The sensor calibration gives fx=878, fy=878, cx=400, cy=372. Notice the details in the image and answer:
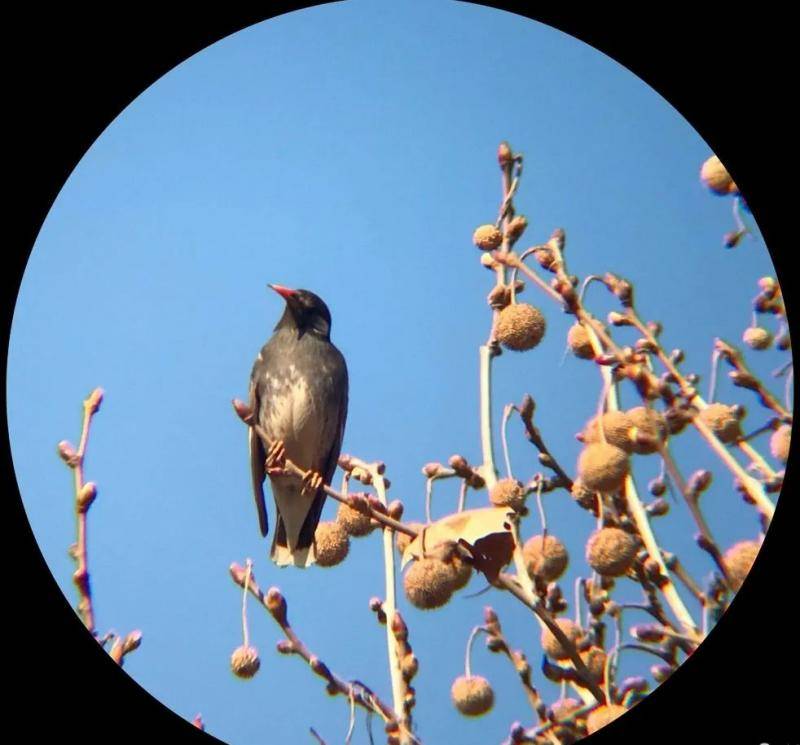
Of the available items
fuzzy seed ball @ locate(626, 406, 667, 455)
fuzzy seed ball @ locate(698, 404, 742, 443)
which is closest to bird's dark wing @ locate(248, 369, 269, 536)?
fuzzy seed ball @ locate(626, 406, 667, 455)

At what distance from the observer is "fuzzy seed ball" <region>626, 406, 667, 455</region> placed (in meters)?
1.75

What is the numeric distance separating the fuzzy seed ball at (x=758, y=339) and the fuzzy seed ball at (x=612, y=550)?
0.55 meters

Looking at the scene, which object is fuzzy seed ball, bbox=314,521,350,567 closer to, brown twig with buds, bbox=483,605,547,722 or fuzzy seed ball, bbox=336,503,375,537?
fuzzy seed ball, bbox=336,503,375,537

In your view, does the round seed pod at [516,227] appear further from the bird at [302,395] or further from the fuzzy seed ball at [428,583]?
the bird at [302,395]

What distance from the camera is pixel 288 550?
9.57ft

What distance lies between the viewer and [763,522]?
175 cm

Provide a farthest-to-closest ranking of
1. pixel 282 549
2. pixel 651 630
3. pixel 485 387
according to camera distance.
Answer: pixel 282 549 < pixel 485 387 < pixel 651 630

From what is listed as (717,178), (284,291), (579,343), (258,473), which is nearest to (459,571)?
(579,343)

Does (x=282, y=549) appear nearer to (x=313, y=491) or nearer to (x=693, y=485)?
(x=313, y=491)

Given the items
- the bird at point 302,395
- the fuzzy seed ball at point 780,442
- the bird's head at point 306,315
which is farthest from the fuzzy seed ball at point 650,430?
the bird at point 302,395

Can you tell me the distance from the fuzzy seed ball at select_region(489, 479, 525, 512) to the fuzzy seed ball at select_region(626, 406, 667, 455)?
0.82 feet

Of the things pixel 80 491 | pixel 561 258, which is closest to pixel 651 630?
pixel 561 258

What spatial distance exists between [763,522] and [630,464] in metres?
0.28

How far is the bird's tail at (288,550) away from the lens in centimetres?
266
